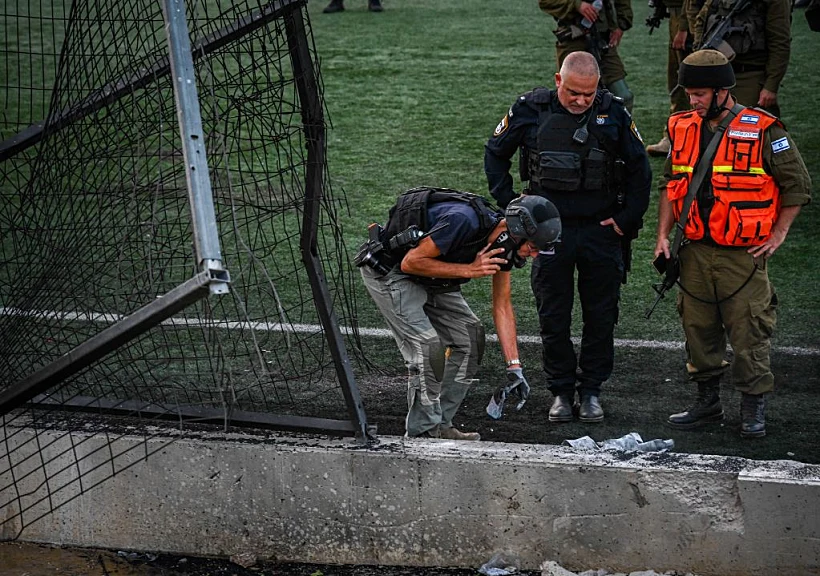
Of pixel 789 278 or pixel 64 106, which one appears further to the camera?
pixel 789 278

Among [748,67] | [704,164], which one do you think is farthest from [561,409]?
[748,67]

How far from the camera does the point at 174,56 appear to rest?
4.22m

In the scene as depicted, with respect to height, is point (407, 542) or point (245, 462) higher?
point (245, 462)

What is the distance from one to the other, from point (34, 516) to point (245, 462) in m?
1.05

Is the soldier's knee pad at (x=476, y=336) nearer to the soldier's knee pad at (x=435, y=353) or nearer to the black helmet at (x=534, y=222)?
the soldier's knee pad at (x=435, y=353)

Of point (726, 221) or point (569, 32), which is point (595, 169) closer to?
point (726, 221)

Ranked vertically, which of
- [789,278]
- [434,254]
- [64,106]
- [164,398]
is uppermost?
[64,106]

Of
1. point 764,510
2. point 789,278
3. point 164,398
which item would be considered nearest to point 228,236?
point 164,398

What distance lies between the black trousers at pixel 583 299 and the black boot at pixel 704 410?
452mm

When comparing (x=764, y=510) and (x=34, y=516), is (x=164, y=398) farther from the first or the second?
(x=764, y=510)

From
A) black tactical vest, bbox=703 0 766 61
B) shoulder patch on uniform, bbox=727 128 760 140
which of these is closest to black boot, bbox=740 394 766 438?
shoulder patch on uniform, bbox=727 128 760 140

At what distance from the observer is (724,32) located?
8.41 m

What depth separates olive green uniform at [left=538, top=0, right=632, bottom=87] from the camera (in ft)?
31.9

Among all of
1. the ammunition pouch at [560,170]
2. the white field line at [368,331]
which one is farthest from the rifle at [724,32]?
the ammunition pouch at [560,170]
